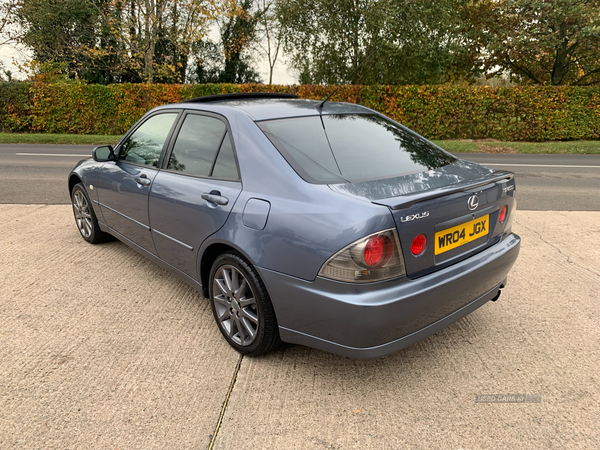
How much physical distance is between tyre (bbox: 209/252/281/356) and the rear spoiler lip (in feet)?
2.91

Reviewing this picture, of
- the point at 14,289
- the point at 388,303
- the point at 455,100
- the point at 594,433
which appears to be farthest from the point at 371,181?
the point at 455,100

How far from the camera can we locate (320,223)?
2.32 m

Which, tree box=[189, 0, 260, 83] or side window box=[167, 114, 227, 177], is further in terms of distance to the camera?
tree box=[189, 0, 260, 83]

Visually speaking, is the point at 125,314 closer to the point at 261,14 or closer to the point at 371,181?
the point at 371,181

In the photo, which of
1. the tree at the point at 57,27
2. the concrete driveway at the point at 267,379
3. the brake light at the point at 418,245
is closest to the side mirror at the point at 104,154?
the concrete driveway at the point at 267,379

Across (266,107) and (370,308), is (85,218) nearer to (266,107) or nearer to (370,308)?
(266,107)

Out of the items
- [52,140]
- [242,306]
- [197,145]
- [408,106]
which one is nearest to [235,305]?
[242,306]

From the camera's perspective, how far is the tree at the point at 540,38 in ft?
57.4

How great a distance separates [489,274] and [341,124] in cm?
139

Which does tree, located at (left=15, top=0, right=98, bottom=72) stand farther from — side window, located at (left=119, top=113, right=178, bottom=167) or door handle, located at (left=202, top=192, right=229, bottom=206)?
door handle, located at (left=202, top=192, right=229, bottom=206)

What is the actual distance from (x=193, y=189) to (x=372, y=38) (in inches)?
771

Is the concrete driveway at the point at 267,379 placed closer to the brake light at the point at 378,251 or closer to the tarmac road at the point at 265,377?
the tarmac road at the point at 265,377

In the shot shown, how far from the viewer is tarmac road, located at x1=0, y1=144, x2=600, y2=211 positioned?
733 cm

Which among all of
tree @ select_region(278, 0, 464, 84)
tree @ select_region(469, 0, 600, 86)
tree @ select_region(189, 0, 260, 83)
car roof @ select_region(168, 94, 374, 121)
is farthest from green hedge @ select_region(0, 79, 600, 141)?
car roof @ select_region(168, 94, 374, 121)
